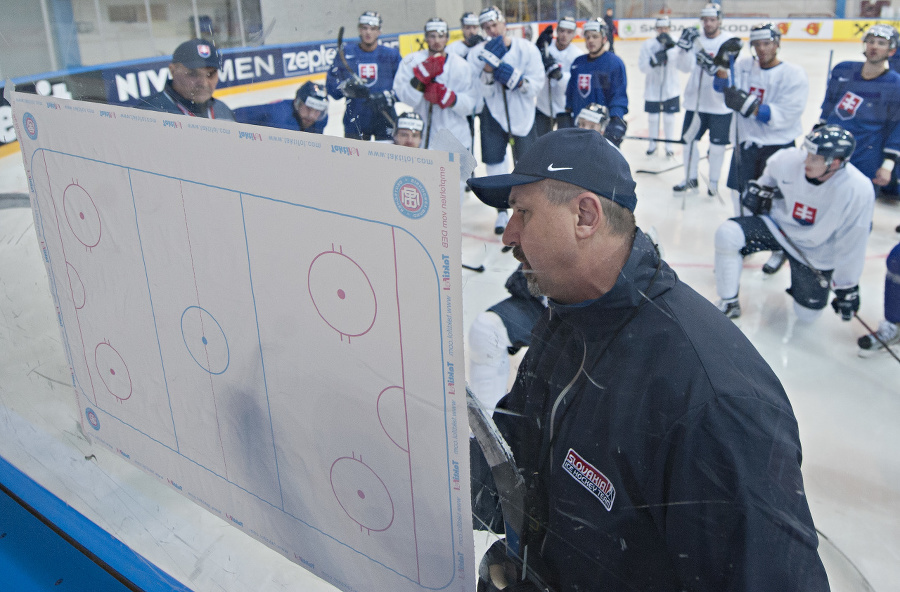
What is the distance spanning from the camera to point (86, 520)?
93 centimetres

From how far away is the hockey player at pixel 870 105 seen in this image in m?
2.50

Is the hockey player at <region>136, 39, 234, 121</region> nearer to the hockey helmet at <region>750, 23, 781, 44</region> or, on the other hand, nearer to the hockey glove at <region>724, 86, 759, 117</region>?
the hockey glove at <region>724, 86, 759, 117</region>

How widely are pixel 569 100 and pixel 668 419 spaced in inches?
143

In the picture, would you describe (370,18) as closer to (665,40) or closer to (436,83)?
(436,83)

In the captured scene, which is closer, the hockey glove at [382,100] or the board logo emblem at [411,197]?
the board logo emblem at [411,197]

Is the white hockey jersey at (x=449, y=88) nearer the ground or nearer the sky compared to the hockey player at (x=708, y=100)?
nearer the sky

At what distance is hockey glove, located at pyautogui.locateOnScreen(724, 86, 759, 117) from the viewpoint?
337cm

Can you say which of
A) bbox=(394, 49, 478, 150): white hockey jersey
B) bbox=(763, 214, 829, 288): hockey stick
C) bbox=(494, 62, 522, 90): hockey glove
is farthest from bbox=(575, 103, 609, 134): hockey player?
bbox=(394, 49, 478, 150): white hockey jersey

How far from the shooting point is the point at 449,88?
678 millimetres

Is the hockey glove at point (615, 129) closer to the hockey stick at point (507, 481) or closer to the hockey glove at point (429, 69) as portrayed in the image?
the hockey glove at point (429, 69)

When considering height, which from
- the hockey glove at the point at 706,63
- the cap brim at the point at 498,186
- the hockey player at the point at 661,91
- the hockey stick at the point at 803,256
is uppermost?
the cap brim at the point at 498,186

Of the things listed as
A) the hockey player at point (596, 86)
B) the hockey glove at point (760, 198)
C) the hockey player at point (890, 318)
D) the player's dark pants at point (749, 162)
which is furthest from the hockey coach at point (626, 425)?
the hockey player at point (596, 86)

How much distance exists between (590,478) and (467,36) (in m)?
0.44

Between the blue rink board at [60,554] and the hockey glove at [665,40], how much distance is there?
3266 mm
